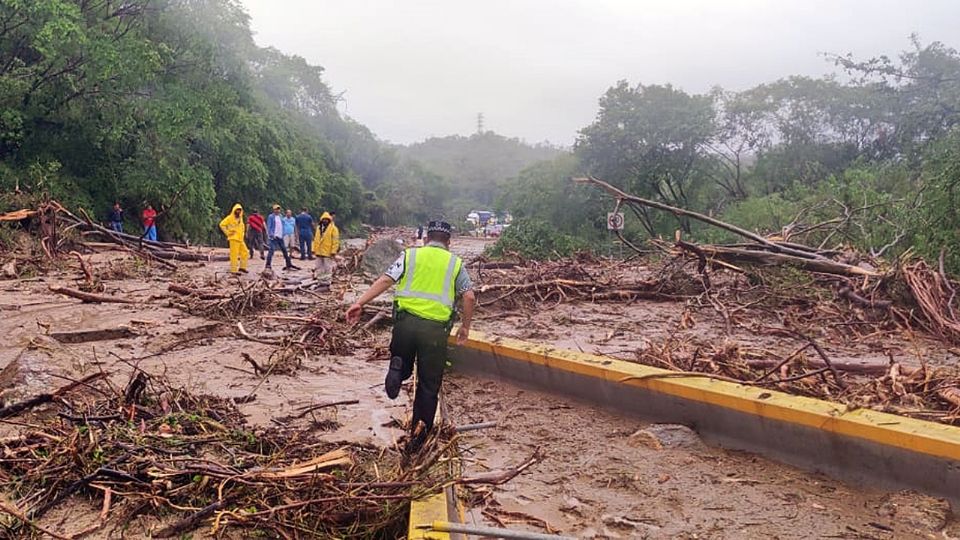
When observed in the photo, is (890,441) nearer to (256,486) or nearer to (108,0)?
(256,486)

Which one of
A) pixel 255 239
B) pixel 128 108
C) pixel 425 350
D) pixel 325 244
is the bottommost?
pixel 255 239

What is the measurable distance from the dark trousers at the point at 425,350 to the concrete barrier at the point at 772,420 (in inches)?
79.0

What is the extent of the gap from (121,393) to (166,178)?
1789cm

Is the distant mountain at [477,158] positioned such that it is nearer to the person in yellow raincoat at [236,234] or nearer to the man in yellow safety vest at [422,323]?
the person in yellow raincoat at [236,234]

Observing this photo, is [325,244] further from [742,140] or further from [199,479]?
[742,140]

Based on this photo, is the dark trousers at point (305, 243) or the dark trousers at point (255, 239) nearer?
the dark trousers at point (255, 239)

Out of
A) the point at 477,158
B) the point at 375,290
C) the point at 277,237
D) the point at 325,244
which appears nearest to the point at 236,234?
the point at 325,244

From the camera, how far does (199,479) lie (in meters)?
3.36

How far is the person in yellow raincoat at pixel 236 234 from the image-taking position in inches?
536

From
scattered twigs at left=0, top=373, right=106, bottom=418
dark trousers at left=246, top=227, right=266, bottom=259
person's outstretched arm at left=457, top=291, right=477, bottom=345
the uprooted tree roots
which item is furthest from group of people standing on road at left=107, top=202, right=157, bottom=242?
the uprooted tree roots

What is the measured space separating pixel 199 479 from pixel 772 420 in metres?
3.74

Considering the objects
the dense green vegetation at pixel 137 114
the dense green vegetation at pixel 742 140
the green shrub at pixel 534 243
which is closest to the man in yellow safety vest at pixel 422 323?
the dense green vegetation at pixel 137 114

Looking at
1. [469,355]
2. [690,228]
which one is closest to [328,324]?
[469,355]

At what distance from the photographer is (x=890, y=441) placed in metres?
4.26
